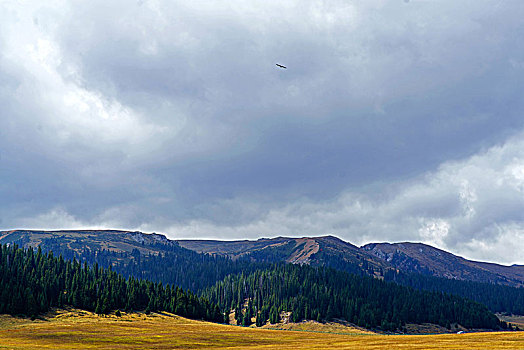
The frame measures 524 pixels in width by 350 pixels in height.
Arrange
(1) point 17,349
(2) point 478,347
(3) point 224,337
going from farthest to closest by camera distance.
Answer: (3) point 224,337 → (1) point 17,349 → (2) point 478,347

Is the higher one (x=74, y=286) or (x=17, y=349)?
(x=74, y=286)

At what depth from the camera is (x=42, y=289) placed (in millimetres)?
169125

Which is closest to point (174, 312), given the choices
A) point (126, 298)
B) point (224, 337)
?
point (126, 298)

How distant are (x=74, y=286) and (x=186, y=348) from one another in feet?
436

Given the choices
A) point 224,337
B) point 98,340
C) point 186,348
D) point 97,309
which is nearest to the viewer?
point 186,348

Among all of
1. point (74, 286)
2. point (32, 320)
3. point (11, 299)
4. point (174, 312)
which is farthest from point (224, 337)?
point (74, 286)

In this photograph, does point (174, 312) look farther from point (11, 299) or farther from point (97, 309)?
point (11, 299)

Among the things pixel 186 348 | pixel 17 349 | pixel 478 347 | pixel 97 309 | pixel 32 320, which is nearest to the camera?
pixel 478 347

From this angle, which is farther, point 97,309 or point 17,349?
point 97,309

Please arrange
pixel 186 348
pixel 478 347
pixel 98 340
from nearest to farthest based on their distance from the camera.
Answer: pixel 478 347 < pixel 186 348 < pixel 98 340

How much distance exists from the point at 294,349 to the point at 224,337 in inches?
1356

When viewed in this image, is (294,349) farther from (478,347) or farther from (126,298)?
(126,298)

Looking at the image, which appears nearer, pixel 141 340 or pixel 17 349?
pixel 17 349

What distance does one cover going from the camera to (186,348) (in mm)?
72688
